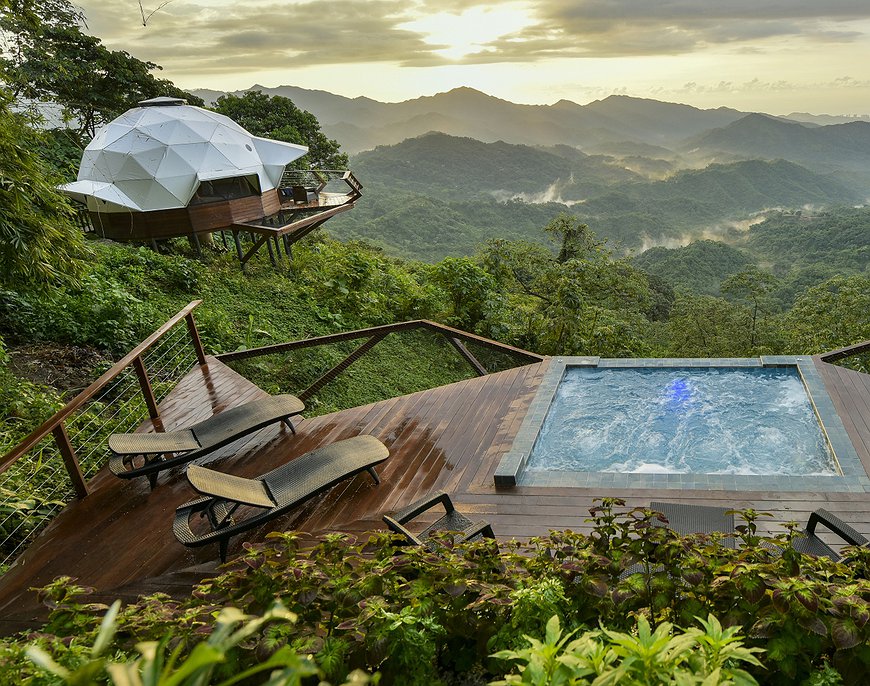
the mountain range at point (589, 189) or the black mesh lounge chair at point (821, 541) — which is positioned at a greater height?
the black mesh lounge chair at point (821, 541)

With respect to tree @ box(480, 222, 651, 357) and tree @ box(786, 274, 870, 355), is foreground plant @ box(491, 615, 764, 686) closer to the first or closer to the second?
tree @ box(480, 222, 651, 357)

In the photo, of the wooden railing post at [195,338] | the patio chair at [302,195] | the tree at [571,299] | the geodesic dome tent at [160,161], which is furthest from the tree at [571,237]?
the wooden railing post at [195,338]

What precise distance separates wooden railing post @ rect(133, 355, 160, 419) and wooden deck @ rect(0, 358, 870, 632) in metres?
0.18

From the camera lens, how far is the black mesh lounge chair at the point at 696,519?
3.53 metres

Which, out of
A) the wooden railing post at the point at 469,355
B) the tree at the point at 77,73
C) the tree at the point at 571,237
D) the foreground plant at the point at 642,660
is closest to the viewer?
the foreground plant at the point at 642,660

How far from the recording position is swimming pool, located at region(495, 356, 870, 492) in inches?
185

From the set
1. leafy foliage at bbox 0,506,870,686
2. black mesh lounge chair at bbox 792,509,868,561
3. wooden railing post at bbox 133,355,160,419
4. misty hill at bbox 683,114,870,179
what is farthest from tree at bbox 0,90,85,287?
misty hill at bbox 683,114,870,179

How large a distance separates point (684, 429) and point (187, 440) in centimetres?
508

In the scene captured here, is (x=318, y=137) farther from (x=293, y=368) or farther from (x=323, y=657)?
(x=323, y=657)

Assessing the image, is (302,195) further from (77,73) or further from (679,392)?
(679,392)

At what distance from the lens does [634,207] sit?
91938mm

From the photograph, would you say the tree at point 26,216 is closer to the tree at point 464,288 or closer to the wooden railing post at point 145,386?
the wooden railing post at point 145,386

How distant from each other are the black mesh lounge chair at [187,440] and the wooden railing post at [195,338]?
6.24ft

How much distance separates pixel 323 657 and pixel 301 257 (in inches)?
737
